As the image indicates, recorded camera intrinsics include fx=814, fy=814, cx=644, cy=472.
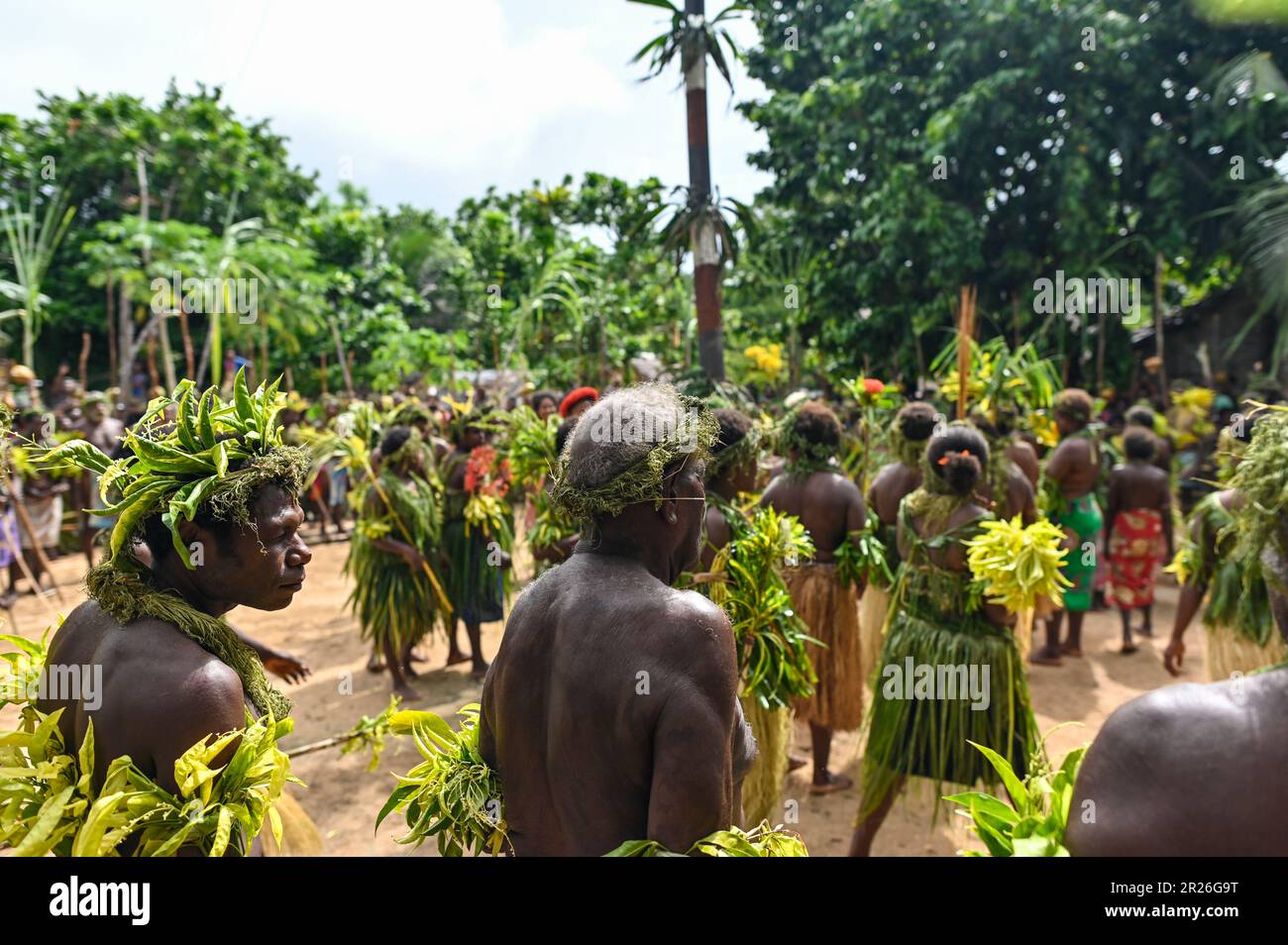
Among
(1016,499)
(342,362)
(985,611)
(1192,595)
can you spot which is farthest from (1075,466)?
(342,362)

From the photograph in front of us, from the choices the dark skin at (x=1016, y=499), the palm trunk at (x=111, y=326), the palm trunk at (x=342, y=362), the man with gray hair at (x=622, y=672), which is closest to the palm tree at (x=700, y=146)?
the dark skin at (x=1016, y=499)

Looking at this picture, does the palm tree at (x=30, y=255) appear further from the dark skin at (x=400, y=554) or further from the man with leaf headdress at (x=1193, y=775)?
the man with leaf headdress at (x=1193, y=775)

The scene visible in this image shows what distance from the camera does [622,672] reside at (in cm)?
160

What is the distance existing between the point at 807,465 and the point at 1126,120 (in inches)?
429

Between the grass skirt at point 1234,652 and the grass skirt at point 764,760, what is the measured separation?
2545mm

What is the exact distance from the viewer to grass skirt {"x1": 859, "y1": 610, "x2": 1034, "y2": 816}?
3.67 m

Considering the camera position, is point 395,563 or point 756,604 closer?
point 756,604

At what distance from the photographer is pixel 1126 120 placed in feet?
39.3

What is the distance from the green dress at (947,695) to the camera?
3668mm

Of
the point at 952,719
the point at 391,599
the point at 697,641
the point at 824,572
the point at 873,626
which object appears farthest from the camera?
the point at 391,599

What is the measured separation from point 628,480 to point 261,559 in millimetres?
999

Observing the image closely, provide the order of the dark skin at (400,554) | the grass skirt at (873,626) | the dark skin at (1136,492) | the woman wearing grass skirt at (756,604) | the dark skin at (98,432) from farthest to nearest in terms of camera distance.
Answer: the dark skin at (98,432) < the dark skin at (1136,492) < the dark skin at (400,554) < the grass skirt at (873,626) < the woman wearing grass skirt at (756,604)

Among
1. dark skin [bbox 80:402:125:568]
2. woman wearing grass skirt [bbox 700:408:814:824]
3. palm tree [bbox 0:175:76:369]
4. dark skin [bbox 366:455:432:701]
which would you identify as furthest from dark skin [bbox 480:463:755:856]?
palm tree [bbox 0:175:76:369]

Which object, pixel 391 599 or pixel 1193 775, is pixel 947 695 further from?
pixel 391 599
